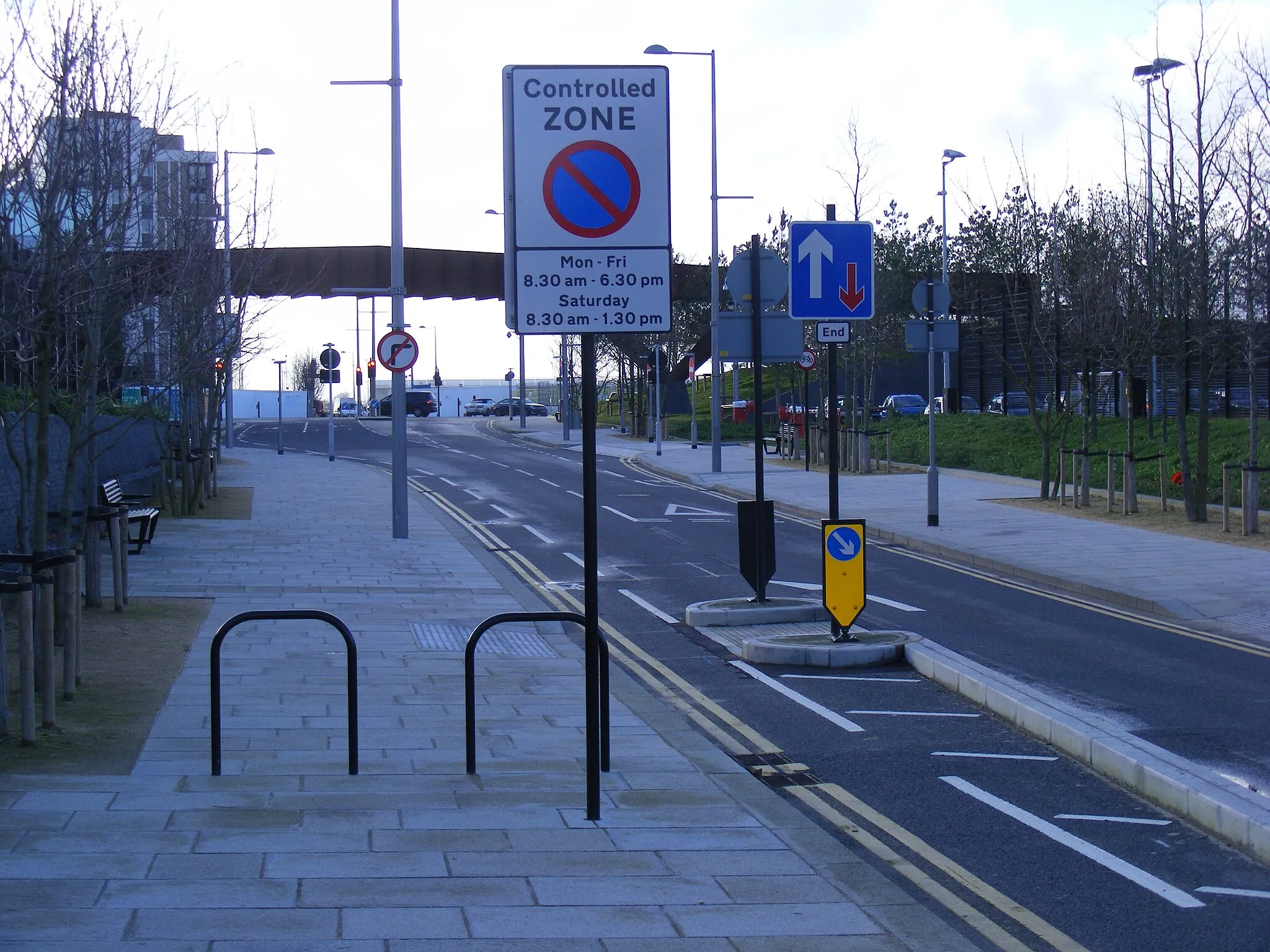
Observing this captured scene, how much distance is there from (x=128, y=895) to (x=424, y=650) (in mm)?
6022

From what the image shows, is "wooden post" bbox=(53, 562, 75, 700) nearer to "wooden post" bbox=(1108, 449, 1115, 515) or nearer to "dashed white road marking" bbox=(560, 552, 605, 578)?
"dashed white road marking" bbox=(560, 552, 605, 578)

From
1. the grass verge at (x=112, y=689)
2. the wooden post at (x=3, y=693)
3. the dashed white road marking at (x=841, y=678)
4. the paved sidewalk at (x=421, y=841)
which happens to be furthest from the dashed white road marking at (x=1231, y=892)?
the wooden post at (x=3, y=693)

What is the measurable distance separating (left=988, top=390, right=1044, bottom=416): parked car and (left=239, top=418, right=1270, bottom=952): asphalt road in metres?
23.3

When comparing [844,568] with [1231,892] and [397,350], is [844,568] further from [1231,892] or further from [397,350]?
[397,350]

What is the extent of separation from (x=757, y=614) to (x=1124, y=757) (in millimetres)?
5541

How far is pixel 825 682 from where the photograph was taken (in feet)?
32.1

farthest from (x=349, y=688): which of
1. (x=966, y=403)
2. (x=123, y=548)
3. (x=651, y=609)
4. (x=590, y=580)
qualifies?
(x=966, y=403)

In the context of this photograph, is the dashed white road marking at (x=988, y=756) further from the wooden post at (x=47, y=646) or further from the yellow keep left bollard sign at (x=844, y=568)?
the wooden post at (x=47, y=646)

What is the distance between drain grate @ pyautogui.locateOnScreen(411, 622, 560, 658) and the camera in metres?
11.0

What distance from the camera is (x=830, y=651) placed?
10289 mm

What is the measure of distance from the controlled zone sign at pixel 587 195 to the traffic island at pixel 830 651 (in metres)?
5.07

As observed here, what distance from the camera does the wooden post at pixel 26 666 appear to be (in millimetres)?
7016

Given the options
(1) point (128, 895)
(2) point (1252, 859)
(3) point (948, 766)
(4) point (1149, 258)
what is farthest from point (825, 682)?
(4) point (1149, 258)

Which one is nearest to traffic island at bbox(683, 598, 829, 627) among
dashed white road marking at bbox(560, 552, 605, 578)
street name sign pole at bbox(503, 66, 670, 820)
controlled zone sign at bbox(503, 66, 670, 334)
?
dashed white road marking at bbox(560, 552, 605, 578)
